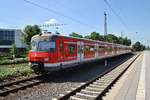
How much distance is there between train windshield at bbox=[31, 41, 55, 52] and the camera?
16.8 m

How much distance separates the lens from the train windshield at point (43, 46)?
55.3 ft

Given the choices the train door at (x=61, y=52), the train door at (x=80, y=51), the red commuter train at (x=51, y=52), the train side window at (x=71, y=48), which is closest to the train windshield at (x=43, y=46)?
the red commuter train at (x=51, y=52)

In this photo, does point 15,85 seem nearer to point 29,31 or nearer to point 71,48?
point 71,48

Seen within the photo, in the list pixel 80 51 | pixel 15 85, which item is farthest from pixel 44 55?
pixel 80 51

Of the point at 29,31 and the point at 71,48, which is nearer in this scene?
the point at 71,48

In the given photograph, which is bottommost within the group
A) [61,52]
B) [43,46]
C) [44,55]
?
[44,55]

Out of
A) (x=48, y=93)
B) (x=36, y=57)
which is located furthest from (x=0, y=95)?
(x=36, y=57)

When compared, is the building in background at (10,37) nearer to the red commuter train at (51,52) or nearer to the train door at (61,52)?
the red commuter train at (51,52)

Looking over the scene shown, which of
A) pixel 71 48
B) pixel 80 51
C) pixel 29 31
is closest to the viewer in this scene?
pixel 71 48

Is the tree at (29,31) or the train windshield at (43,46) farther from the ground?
the tree at (29,31)

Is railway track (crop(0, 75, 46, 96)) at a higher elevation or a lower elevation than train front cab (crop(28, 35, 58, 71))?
lower

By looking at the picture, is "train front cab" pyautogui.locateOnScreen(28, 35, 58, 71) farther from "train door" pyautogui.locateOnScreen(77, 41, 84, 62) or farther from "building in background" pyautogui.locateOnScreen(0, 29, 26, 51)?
"building in background" pyautogui.locateOnScreen(0, 29, 26, 51)

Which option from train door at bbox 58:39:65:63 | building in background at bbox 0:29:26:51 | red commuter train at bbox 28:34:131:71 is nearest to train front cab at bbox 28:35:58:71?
red commuter train at bbox 28:34:131:71

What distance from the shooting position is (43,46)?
17141 millimetres
